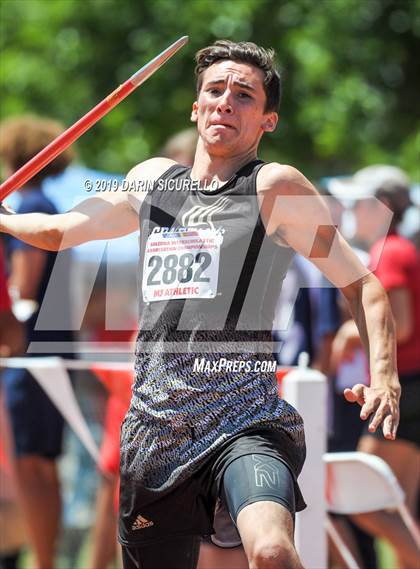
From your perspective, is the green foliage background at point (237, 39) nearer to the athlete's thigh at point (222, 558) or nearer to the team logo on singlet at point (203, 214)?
the athlete's thigh at point (222, 558)

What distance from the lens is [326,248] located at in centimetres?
352

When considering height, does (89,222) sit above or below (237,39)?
below

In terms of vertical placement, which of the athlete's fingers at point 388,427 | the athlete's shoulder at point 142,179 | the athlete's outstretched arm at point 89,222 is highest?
the athlete's shoulder at point 142,179

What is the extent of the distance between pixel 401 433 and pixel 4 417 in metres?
1.96

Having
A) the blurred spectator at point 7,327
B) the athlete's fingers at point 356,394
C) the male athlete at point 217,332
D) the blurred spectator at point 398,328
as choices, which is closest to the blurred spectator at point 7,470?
the blurred spectator at point 7,327

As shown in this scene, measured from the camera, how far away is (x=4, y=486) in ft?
20.0

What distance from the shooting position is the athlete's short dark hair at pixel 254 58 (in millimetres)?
3691

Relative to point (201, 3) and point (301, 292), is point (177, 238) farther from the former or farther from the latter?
point (201, 3)

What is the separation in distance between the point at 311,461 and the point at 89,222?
128 cm

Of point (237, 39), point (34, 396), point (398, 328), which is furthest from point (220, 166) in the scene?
point (237, 39)

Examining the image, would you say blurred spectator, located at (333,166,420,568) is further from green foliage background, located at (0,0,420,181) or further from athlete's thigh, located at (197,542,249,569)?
green foliage background, located at (0,0,420,181)

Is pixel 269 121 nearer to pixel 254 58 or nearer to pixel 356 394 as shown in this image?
pixel 254 58

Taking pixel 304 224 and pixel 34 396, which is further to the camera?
pixel 34 396

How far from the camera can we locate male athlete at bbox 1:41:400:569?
3434 millimetres
